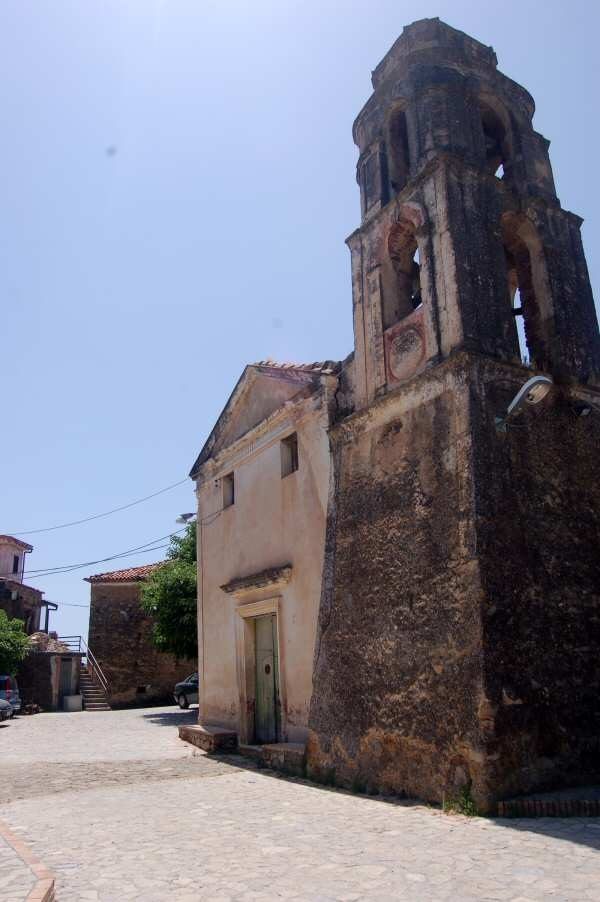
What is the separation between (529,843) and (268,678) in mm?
7145

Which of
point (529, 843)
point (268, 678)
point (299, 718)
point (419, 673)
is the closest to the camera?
point (529, 843)

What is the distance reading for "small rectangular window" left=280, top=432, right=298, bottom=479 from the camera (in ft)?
40.2

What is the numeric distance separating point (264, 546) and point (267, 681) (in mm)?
2314

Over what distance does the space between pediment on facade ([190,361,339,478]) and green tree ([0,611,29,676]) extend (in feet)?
41.2

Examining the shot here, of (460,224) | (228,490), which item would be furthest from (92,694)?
(460,224)

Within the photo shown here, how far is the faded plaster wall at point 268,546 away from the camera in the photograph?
10828 mm

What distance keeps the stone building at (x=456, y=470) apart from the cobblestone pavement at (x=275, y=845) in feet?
2.76

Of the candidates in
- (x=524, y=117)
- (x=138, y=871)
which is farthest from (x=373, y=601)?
(x=524, y=117)

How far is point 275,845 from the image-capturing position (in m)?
5.78

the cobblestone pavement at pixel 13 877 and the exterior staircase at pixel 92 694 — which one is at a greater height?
the exterior staircase at pixel 92 694

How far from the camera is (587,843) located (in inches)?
212

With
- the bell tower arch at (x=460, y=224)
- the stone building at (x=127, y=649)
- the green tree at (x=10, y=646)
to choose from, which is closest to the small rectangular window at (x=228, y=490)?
the bell tower arch at (x=460, y=224)

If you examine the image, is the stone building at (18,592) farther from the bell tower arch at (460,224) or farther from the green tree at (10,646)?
the bell tower arch at (460,224)

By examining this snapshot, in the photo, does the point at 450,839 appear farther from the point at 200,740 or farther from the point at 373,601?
the point at 200,740
